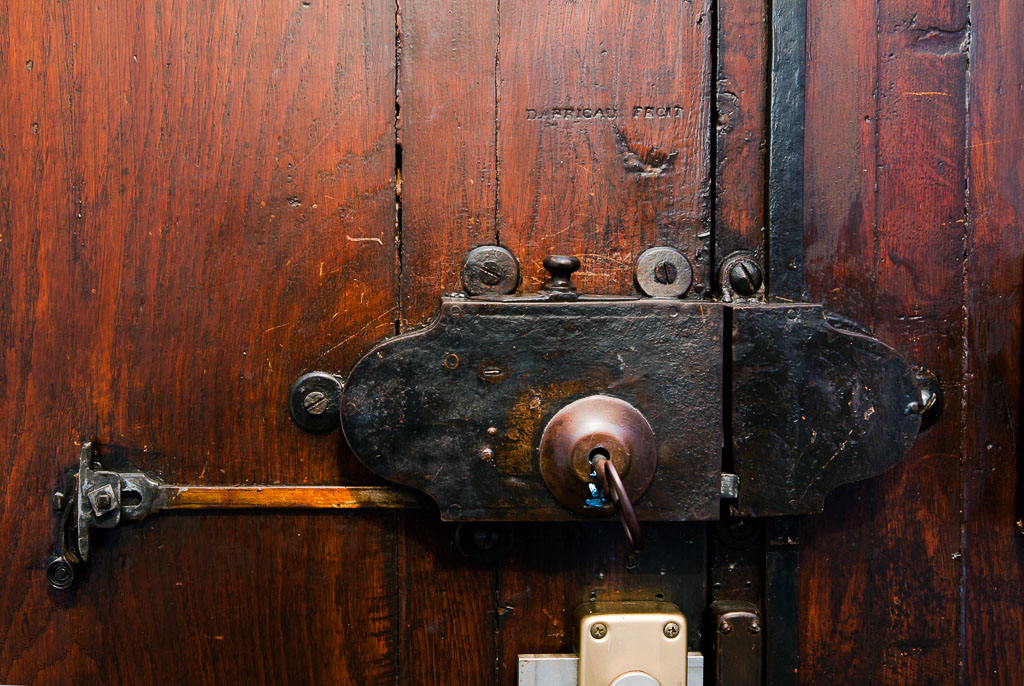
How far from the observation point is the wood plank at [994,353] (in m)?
0.62

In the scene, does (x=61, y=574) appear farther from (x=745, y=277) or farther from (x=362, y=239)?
(x=745, y=277)

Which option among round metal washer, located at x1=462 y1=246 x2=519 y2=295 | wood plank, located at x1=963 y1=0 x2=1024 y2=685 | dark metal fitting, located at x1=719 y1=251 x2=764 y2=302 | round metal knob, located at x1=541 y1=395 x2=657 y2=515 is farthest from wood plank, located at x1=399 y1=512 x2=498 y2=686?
wood plank, located at x1=963 y1=0 x2=1024 y2=685

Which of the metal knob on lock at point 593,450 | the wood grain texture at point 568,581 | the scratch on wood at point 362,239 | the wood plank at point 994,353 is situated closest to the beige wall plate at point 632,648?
the wood grain texture at point 568,581

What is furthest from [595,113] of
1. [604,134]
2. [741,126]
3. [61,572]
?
[61,572]

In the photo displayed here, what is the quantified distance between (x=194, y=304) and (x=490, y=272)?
297 mm

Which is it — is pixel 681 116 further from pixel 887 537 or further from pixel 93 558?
pixel 93 558

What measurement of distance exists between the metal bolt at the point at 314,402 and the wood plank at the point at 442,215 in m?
0.11

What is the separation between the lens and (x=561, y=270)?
22.5 inches

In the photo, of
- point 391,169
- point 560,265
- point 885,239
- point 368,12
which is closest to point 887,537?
point 885,239

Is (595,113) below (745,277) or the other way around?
the other way around

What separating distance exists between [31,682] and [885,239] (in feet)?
3.19

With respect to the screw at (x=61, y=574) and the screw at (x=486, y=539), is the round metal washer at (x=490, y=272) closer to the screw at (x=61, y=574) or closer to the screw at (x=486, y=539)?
the screw at (x=486, y=539)

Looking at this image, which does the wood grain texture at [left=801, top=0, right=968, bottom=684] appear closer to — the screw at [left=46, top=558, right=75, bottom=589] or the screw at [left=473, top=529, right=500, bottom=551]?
the screw at [left=473, top=529, right=500, bottom=551]

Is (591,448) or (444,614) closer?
(591,448)
